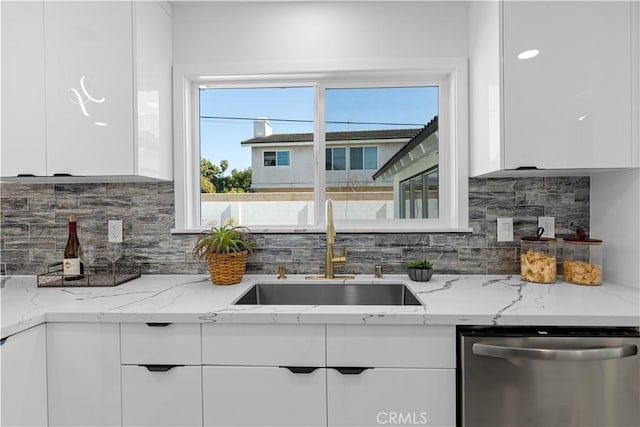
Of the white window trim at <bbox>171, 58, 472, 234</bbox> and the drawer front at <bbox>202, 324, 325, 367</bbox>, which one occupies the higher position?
the white window trim at <bbox>171, 58, 472, 234</bbox>

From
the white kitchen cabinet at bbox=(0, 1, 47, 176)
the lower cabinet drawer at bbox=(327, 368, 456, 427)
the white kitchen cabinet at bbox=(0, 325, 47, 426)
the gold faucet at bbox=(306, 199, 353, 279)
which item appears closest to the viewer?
the white kitchen cabinet at bbox=(0, 325, 47, 426)

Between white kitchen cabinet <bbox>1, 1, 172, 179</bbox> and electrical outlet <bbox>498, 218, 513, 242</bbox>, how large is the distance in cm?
184

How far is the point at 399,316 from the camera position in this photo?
4.30ft

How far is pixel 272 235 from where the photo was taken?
2023 millimetres

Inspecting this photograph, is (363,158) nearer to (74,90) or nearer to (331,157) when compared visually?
(331,157)

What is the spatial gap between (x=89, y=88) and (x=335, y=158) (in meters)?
1.25

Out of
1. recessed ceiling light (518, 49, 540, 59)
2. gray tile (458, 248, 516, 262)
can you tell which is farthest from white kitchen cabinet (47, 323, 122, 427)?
recessed ceiling light (518, 49, 540, 59)

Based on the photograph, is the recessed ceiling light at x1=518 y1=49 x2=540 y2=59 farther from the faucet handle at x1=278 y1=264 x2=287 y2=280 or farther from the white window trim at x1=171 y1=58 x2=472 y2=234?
the faucet handle at x1=278 y1=264 x2=287 y2=280

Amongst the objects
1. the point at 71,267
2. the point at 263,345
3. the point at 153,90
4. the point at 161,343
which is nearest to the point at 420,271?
the point at 263,345

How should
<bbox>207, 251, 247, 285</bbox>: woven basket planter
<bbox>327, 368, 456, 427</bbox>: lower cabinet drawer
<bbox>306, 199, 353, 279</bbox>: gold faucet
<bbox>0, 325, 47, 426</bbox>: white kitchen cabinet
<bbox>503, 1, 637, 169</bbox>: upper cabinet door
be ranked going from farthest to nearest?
<bbox>306, 199, 353, 279</bbox>: gold faucet < <bbox>207, 251, 247, 285</bbox>: woven basket planter < <bbox>503, 1, 637, 169</bbox>: upper cabinet door < <bbox>327, 368, 456, 427</bbox>: lower cabinet drawer < <bbox>0, 325, 47, 426</bbox>: white kitchen cabinet

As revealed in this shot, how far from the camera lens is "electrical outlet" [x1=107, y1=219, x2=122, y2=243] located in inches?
79.6

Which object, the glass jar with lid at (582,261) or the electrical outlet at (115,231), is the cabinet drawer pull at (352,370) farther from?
the electrical outlet at (115,231)

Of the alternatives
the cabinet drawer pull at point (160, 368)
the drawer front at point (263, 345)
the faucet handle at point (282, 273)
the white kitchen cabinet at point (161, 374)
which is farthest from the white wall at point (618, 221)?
the cabinet drawer pull at point (160, 368)

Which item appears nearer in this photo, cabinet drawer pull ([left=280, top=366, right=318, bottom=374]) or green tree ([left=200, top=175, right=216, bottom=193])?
cabinet drawer pull ([left=280, top=366, right=318, bottom=374])
